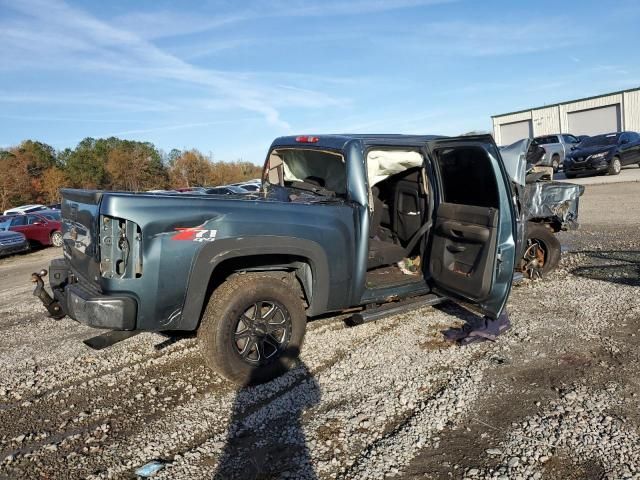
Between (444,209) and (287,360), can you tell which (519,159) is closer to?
(444,209)

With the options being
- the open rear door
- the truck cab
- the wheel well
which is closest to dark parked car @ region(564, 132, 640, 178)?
the truck cab

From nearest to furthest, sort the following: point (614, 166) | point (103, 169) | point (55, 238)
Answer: point (55, 238) → point (614, 166) → point (103, 169)

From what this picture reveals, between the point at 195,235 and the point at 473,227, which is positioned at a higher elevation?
the point at 195,235

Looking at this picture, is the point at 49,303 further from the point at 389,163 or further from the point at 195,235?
the point at 389,163

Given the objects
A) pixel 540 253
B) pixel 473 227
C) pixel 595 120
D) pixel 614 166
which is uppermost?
pixel 595 120

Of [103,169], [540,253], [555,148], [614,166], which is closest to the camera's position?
[540,253]

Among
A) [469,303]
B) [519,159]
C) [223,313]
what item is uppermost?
[519,159]

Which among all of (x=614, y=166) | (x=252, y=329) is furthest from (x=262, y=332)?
(x=614, y=166)

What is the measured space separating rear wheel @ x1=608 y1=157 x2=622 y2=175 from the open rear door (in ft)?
58.3

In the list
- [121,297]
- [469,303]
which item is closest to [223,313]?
[121,297]

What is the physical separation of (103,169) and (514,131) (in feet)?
142

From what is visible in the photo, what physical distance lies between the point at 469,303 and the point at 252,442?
237cm

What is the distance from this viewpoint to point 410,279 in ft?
16.0

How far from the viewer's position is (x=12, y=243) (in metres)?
15.8
